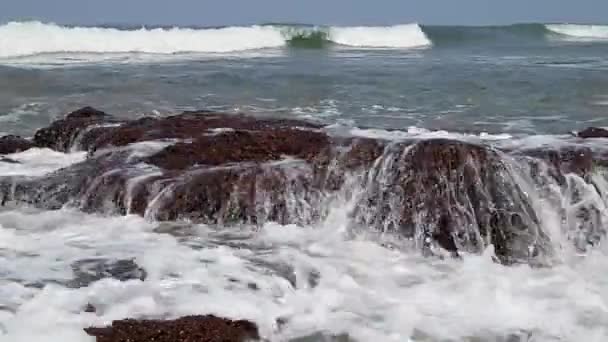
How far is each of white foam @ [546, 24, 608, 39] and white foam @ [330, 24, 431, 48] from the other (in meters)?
11.8

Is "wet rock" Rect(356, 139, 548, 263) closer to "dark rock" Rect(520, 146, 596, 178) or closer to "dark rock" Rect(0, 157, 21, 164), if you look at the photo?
"dark rock" Rect(520, 146, 596, 178)

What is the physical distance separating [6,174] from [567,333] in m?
4.93

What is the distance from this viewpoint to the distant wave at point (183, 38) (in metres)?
27.3

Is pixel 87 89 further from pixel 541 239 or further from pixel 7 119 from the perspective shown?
pixel 541 239

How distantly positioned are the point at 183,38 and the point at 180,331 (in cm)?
2880

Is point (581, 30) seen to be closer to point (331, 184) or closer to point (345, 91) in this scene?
point (345, 91)

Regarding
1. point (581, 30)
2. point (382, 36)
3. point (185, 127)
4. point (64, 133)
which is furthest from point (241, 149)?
point (581, 30)

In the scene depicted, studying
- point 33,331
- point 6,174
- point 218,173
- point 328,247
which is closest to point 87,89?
point 6,174

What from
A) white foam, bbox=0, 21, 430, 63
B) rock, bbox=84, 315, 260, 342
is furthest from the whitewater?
white foam, bbox=0, 21, 430, 63

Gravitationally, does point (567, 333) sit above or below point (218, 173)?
below

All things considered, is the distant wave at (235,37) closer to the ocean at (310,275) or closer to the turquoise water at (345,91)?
the turquoise water at (345,91)

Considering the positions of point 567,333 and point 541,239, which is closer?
point 567,333

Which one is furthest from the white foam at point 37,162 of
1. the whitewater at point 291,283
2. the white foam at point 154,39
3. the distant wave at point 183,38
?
the distant wave at point 183,38

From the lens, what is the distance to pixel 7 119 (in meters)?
11.1
